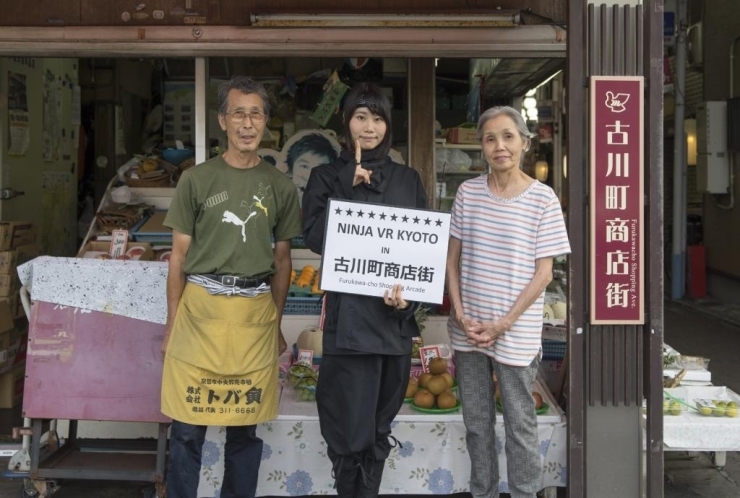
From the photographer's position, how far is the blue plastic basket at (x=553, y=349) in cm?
513

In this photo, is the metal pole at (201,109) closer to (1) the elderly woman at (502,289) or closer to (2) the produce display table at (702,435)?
(1) the elderly woman at (502,289)

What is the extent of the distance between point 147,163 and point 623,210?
13.9 ft

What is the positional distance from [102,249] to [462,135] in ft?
10.5

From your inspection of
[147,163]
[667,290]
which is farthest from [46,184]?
[667,290]

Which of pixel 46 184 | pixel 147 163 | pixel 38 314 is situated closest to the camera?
pixel 38 314

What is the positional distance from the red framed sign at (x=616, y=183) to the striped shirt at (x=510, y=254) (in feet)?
1.05

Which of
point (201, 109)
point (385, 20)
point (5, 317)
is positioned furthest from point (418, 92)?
point (5, 317)

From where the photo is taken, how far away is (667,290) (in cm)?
1347

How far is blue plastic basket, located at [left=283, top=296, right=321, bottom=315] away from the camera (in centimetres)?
590

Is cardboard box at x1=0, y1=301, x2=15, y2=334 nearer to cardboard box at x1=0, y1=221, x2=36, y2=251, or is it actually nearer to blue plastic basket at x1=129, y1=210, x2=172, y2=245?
cardboard box at x1=0, y1=221, x2=36, y2=251

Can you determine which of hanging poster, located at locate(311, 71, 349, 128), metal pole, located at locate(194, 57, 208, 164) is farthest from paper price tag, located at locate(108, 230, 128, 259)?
hanging poster, located at locate(311, 71, 349, 128)

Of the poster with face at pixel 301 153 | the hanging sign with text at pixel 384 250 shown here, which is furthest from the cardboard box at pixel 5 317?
the hanging sign with text at pixel 384 250

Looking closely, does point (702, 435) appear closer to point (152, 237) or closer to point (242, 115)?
point (242, 115)

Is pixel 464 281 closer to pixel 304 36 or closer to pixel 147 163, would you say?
pixel 304 36
